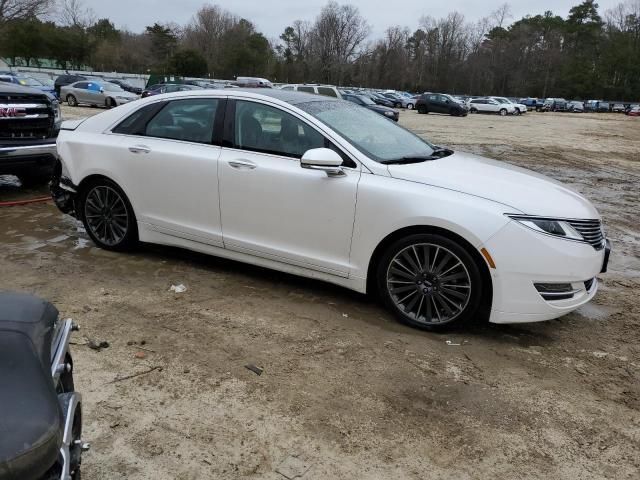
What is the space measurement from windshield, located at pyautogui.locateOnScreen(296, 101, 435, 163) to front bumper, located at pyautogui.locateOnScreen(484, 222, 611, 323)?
1.13m

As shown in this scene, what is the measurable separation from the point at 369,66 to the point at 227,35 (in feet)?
88.0

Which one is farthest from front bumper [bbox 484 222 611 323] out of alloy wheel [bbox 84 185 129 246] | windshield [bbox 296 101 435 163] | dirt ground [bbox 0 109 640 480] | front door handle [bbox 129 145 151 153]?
alloy wheel [bbox 84 185 129 246]

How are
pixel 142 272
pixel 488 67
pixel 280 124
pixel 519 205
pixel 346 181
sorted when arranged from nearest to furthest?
pixel 519 205 → pixel 346 181 → pixel 280 124 → pixel 142 272 → pixel 488 67

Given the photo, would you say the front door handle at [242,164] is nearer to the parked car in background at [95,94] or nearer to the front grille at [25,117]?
the front grille at [25,117]

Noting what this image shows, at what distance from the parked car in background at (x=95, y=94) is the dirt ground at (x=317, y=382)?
84.6 feet

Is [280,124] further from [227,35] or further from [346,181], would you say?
[227,35]

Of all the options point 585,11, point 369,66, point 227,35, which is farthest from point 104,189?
point 585,11

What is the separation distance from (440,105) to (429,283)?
41977mm

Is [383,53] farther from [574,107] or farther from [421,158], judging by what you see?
[421,158]

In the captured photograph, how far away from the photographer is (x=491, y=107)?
52.0 metres

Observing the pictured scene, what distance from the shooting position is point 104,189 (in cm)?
529

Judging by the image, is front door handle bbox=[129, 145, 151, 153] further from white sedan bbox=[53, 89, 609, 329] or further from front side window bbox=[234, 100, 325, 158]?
front side window bbox=[234, 100, 325, 158]

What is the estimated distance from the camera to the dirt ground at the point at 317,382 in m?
2.63

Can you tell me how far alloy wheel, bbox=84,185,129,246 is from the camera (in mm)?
5262
